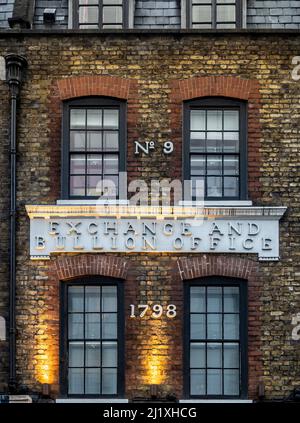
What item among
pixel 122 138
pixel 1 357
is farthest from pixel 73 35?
pixel 1 357

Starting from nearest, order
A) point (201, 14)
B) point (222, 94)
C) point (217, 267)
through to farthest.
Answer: point (217, 267)
point (222, 94)
point (201, 14)

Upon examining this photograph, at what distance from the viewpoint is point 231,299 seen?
51.8 ft

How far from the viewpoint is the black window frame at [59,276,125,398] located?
15.6m

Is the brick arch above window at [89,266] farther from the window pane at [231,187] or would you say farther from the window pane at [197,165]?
the window pane at [231,187]

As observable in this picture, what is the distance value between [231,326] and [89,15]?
616cm

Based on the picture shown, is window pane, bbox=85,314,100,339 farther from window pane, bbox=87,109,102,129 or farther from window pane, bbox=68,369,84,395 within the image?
window pane, bbox=87,109,102,129

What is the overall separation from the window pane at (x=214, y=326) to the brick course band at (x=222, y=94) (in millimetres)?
2657

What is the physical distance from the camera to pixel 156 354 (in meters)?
15.5

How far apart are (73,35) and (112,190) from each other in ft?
9.24

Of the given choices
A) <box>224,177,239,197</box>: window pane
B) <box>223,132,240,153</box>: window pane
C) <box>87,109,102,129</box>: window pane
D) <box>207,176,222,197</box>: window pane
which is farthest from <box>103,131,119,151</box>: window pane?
<box>224,177,239,197</box>: window pane

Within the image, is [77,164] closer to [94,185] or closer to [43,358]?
[94,185]

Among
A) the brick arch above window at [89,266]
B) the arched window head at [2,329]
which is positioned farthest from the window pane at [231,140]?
the arched window head at [2,329]

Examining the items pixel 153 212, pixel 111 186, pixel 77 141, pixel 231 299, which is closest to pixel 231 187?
pixel 153 212
